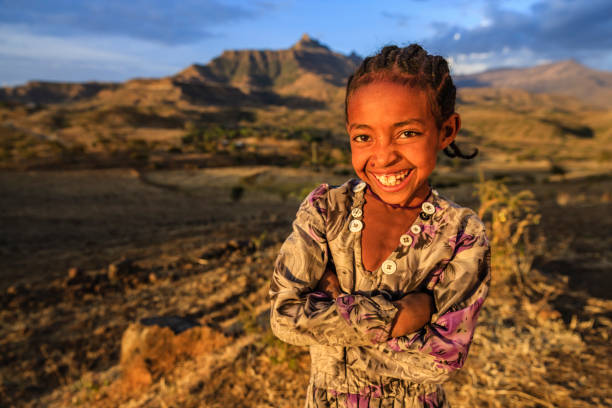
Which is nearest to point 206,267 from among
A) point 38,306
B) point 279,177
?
point 38,306

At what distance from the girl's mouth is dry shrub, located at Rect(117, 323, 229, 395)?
255cm

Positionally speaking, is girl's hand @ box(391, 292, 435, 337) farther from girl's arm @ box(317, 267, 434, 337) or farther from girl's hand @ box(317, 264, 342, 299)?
girl's hand @ box(317, 264, 342, 299)

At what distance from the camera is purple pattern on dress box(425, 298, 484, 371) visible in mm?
1094

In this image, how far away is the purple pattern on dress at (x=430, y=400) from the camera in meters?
1.24

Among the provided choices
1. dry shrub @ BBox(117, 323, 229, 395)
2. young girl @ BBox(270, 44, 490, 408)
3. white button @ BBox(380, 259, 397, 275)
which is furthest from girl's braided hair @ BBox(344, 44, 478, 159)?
dry shrub @ BBox(117, 323, 229, 395)

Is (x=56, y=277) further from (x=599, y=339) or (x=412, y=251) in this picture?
(x=599, y=339)

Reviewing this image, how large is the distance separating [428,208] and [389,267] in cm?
25

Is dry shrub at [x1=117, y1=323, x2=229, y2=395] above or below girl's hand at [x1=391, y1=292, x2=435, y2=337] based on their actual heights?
below

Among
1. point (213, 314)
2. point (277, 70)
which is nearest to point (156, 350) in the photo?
point (213, 314)

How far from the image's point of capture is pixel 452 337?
1.10 meters

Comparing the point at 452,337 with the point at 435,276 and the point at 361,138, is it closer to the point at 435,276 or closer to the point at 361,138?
the point at 435,276

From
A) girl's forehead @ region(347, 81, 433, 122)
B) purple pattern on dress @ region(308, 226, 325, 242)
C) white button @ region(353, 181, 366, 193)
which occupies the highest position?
girl's forehead @ region(347, 81, 433, 122)

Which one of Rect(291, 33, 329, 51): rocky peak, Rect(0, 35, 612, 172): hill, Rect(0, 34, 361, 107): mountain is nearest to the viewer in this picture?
Rect(0, 35, 612, 172): hill

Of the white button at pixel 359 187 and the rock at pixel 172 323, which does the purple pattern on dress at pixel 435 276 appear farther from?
the rock at pixel 172 323
